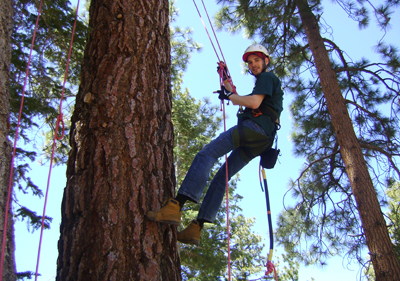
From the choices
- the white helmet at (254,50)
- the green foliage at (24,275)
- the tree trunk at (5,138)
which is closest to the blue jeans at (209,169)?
the white helmet at (254,50)

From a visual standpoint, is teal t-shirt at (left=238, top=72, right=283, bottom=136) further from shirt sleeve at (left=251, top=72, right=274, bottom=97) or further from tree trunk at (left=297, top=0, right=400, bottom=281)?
tree trunk at (left=297, top=0, right=400, bottom=281)

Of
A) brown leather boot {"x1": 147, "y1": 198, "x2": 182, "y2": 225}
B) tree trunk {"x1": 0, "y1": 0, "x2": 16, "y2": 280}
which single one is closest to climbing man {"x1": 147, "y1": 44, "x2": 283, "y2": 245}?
brown leather boot {"x1": 147, "y1": 198, "x2": 182, "y2": 225}

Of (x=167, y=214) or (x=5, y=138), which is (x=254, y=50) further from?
(x=5, y=138)

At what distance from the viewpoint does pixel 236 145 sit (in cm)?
272

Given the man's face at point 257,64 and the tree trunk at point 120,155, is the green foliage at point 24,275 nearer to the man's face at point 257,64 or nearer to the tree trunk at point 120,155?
the tree trunk at point 120,155

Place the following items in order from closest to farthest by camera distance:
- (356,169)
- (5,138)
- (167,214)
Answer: (167,214), (5,138), (356,169)

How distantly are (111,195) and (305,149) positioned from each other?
5.80 metres

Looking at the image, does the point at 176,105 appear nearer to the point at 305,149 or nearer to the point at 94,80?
the point at 305,149

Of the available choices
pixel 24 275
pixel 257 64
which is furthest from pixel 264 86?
pixel 24 275

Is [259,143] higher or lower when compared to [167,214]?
higher

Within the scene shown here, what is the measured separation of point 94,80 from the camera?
2.40 meters

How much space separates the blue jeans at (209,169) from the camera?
8.17 feet

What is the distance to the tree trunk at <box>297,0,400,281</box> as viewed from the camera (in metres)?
4.66

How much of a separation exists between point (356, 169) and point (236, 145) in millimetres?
3270
